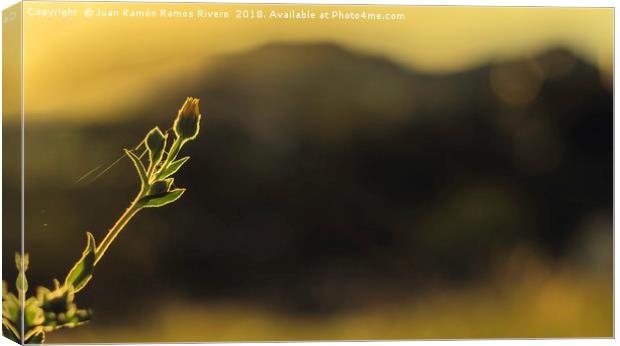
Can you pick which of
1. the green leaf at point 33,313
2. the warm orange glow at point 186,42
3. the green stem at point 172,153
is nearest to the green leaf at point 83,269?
the green leaf at point 33,313

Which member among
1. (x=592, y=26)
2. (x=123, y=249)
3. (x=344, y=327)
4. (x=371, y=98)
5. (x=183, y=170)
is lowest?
(x=344, y=327)

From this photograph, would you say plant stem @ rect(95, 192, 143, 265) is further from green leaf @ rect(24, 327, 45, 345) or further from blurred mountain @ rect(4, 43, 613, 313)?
green leaf @ rect(24, 327, 45, 345)

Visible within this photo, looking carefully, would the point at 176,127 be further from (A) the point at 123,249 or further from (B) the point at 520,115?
(B) the point at 520,115

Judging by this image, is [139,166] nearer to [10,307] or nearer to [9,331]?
[10,307]

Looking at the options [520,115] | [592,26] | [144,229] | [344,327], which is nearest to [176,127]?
[144,229]

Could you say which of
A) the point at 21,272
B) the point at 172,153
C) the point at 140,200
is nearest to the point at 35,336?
the point at 21,272

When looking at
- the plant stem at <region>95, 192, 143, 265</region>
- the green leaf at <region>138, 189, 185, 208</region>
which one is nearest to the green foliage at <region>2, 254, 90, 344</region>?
the plant stem at <region>95, 192, 143, 265</region>
